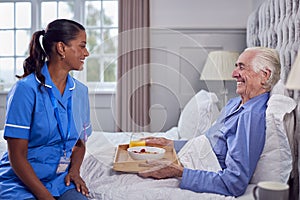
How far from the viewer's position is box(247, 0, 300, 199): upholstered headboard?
5.95 ft

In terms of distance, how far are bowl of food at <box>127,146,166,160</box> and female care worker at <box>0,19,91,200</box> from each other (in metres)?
0.24

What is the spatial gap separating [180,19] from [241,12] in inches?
22.4

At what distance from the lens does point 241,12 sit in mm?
3762

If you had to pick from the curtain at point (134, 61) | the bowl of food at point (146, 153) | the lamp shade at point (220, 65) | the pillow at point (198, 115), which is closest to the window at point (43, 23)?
the curtain at point (134, 61)

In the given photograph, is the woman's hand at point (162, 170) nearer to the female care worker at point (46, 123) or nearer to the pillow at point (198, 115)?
the female care worker at point (46, 123)

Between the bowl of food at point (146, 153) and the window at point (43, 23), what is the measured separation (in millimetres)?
2249

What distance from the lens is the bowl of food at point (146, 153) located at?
5.58 ft

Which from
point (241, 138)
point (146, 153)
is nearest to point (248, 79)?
point (241, 138)

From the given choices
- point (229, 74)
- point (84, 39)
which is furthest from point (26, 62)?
point (229, 74)

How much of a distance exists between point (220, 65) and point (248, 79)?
1.56 m

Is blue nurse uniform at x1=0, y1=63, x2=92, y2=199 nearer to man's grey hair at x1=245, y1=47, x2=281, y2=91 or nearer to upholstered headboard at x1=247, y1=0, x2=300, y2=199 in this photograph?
man's grey hair at x1=245, y1=47, x2=281, y2=91

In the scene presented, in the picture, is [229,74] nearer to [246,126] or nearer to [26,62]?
[246,126]

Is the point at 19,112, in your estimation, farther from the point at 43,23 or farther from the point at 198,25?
the point at 43,23

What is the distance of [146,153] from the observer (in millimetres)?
1726
